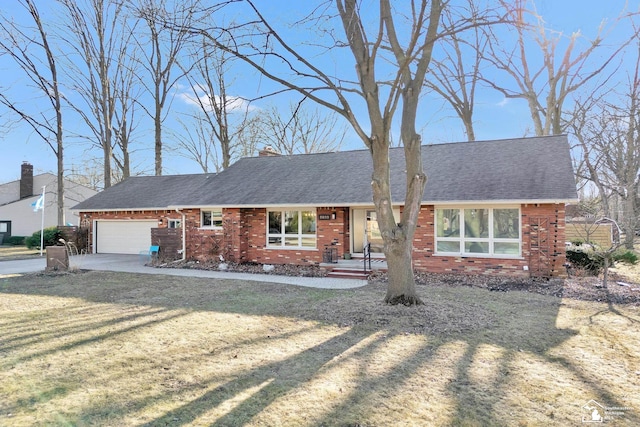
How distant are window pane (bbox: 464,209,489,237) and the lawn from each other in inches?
139

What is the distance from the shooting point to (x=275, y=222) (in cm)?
1443

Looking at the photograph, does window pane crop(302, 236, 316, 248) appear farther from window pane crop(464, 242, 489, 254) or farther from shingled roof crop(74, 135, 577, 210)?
window pane crop(464, 242, 489, 254)

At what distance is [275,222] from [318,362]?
10029 mm

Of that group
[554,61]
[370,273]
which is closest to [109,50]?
[370,273]

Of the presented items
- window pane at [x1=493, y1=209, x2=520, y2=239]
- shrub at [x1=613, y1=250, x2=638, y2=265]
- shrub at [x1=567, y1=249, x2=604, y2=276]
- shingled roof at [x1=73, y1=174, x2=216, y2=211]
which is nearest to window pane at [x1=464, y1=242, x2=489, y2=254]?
window pane at [x1=493, y1=209, x2=520, y2=239]

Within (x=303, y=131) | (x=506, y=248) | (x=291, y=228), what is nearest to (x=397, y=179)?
(x=506, y=248)

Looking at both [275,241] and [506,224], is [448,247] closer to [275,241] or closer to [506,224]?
[506,224]

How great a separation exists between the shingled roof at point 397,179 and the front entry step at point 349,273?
2173 mm

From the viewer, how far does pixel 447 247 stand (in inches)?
468

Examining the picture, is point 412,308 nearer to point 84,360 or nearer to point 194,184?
point 84,360

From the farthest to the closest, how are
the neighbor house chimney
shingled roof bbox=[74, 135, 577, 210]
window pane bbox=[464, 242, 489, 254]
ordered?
the neighbor house chimney
window pane bbox=[464, 242, 489, 254]
shingled roof bbox=[74, 135, 577, 210]

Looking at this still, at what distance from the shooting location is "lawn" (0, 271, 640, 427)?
3.41 meters

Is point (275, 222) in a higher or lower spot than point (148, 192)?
lower

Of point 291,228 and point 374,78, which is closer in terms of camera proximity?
point 374,78
